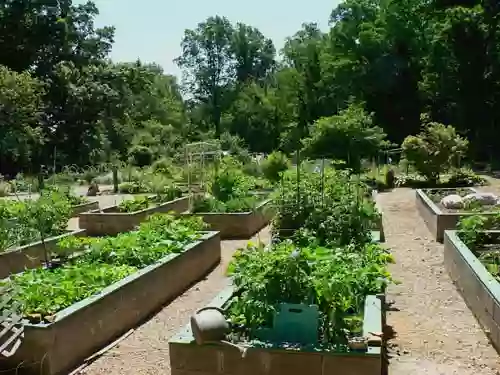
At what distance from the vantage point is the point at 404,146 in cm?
1828

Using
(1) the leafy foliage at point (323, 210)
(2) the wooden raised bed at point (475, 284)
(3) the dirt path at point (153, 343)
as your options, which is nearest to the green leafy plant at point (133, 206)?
(1) the leafy foliage at point (323, 210)

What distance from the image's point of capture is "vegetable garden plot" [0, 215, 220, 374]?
434 centimetres

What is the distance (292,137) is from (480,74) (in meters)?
10.1

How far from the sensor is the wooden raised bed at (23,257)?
713cm

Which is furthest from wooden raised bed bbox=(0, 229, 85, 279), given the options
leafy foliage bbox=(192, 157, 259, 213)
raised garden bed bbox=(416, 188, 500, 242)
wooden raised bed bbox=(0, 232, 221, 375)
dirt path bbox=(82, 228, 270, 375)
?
raised garden bed bbox=(416, 188, 500, 242)

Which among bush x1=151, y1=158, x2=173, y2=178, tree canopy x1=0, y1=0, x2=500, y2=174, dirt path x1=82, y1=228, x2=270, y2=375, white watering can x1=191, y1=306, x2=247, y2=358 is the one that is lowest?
dirt path x1=82, y1=228, x2=270, y2=375

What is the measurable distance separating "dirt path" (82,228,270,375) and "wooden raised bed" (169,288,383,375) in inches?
24.0

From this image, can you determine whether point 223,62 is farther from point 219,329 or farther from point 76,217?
point 219,329

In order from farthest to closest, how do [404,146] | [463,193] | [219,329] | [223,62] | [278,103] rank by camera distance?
[223,62]
[278,103]
[404,146]
[463,193]
[219,329]

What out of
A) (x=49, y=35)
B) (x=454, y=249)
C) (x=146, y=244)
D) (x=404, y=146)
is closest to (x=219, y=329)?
(x=146, y=244)

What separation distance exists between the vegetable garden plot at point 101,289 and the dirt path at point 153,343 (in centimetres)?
14

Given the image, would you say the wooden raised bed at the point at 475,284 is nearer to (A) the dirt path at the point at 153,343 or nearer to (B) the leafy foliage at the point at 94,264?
(A) the dirt path at the point at 153,343

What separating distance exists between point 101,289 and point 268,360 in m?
2.11

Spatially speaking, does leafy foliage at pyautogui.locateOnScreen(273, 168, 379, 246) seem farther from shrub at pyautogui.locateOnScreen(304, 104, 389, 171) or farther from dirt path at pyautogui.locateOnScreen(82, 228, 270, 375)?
shrub at pyautogui.locateOnScreen(304, 104, 389, 171)
